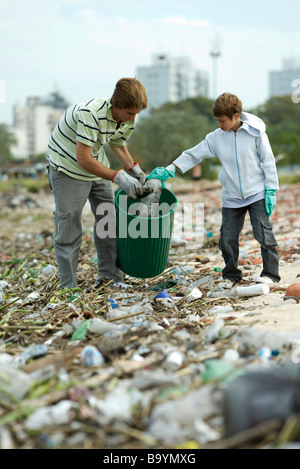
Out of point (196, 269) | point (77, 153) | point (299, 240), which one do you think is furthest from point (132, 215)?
point (299, 240)

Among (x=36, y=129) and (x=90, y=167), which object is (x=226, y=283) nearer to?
(x=90, y=167)

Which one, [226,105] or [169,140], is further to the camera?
[169,140]

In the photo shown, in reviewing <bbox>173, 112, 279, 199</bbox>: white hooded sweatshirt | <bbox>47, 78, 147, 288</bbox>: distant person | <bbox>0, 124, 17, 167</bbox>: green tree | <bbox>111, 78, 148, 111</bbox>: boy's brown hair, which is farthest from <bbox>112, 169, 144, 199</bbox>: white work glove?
<bbox>0, 124, 17, 167</bbox>: green tree

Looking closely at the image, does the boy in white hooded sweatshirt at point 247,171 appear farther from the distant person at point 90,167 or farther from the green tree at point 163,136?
the green tree at point 163,136

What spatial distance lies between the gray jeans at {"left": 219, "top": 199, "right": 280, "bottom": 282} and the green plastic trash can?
0.48m

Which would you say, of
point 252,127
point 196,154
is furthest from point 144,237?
point 252,127

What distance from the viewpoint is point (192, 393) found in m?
1.94

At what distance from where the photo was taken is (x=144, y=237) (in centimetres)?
380

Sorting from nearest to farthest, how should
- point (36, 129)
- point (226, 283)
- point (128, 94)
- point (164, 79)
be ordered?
point (128, 94), point (226, 283), point (164, 79), point (36, 129)

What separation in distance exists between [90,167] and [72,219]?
0.50 metres

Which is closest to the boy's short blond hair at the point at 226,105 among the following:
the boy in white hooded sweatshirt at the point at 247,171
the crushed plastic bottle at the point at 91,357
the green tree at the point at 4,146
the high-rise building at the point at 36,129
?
the boy in white hooded sweatshirt at the point at 247,171

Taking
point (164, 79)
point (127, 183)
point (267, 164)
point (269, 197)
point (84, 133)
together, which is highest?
point (164, 79)

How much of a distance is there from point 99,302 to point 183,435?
179 centimetres
